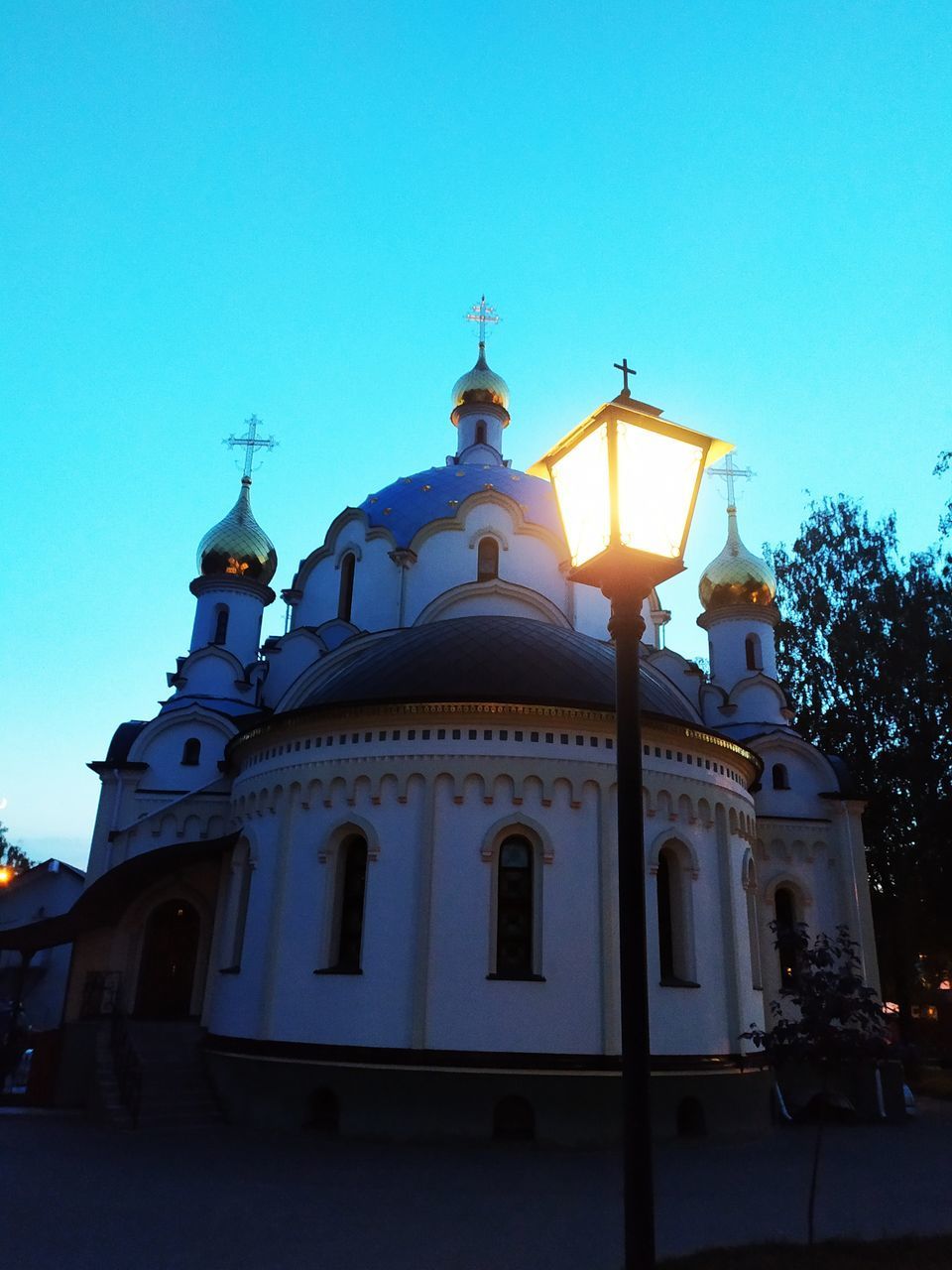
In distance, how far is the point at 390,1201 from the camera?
27.2ft

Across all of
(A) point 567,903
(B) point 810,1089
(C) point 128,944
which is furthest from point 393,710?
(B) point 810,1089

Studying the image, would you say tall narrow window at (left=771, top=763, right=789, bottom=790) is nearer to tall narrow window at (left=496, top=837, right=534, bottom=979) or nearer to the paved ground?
the paved ground

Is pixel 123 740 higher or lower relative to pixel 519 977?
higher

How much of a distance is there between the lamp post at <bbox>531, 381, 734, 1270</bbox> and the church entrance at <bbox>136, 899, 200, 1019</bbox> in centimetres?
1398

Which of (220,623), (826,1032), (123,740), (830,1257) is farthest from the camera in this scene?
(220,623)

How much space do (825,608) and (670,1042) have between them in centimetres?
1798

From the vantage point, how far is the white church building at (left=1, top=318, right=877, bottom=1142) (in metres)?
11.6

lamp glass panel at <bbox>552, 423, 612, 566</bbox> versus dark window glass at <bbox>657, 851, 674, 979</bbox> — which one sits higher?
lamp glass panel at <bbox>552, 423, 612, 566</bbox>

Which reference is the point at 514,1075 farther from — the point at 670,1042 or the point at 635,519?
the point at 635,519

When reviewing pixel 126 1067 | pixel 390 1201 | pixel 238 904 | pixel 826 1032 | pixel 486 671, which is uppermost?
pixel 486 671

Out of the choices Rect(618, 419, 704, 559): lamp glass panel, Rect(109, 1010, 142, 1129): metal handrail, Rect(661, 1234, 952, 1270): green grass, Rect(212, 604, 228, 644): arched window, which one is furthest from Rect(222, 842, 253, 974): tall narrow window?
Rect(618, 419, 704, 559): lamp glass panel

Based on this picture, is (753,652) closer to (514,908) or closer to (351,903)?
(514,908)

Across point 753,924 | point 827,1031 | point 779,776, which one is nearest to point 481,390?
point 779,776

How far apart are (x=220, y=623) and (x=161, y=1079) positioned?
10.4 m
